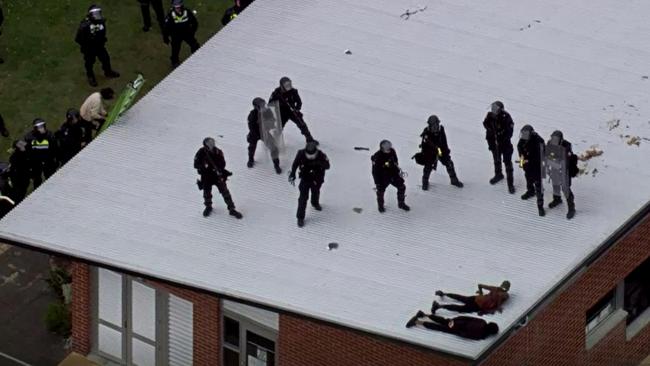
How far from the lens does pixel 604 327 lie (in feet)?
121

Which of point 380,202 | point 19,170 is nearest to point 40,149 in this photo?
point 19,170

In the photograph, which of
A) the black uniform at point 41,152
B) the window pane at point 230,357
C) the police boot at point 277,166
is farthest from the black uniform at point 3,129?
the window pane at point 230,357

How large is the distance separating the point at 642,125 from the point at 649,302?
3257mm

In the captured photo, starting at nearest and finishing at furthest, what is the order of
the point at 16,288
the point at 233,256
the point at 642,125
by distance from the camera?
the point at 233,256 → the point at 642,125 → the point at 16,288

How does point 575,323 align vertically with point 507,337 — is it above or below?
below

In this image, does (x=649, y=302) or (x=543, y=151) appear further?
(x=649, y=302)

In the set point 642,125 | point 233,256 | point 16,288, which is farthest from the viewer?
point 16,288

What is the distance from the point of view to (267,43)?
40.9 m

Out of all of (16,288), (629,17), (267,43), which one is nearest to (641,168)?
(629,17)

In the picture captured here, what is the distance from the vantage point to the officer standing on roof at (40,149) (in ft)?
133

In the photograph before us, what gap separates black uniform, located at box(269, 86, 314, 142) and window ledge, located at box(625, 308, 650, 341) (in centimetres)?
703

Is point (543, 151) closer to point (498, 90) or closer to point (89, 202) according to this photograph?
point (498, 90)

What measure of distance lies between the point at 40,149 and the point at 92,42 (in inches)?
186

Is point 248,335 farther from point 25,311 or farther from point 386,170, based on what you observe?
point 25,311
